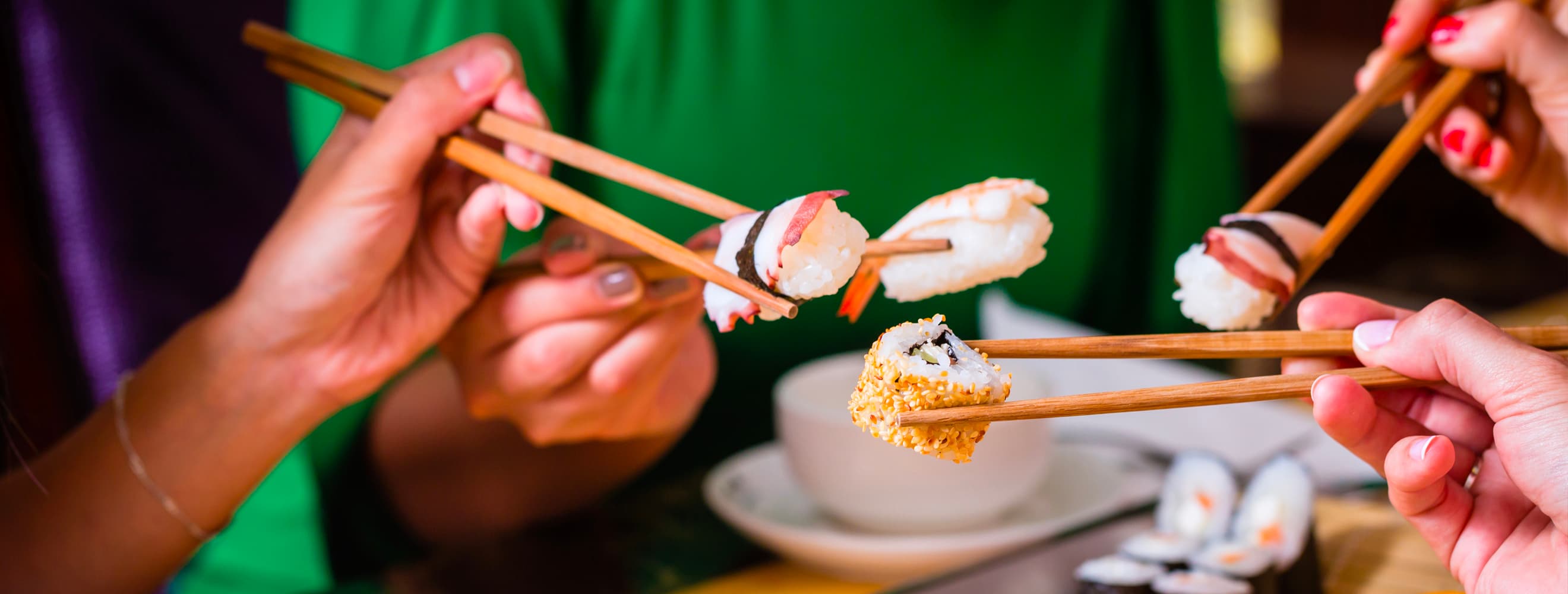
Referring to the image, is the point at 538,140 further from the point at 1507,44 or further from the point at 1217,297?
the point at 1507,44

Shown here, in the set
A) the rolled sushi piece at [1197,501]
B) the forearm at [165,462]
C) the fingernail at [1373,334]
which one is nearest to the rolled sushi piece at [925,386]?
the fingernail at [1373,334]

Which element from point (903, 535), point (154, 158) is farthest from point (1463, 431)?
point (154, 158)

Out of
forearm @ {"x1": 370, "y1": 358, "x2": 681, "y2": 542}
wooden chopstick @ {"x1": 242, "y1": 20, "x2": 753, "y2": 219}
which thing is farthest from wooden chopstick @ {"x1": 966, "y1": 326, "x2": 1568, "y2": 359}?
forearm @ {"x1": 370, "y1": 358, "x2": 681, "y2": 542}

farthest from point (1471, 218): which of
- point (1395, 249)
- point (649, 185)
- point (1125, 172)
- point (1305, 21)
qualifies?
point (649, 185)

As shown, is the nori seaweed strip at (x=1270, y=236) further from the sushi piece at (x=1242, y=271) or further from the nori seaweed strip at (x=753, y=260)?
the nori seaweed strip at (x=753, y=260)

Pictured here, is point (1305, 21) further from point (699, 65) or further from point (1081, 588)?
point (1081, 588)
